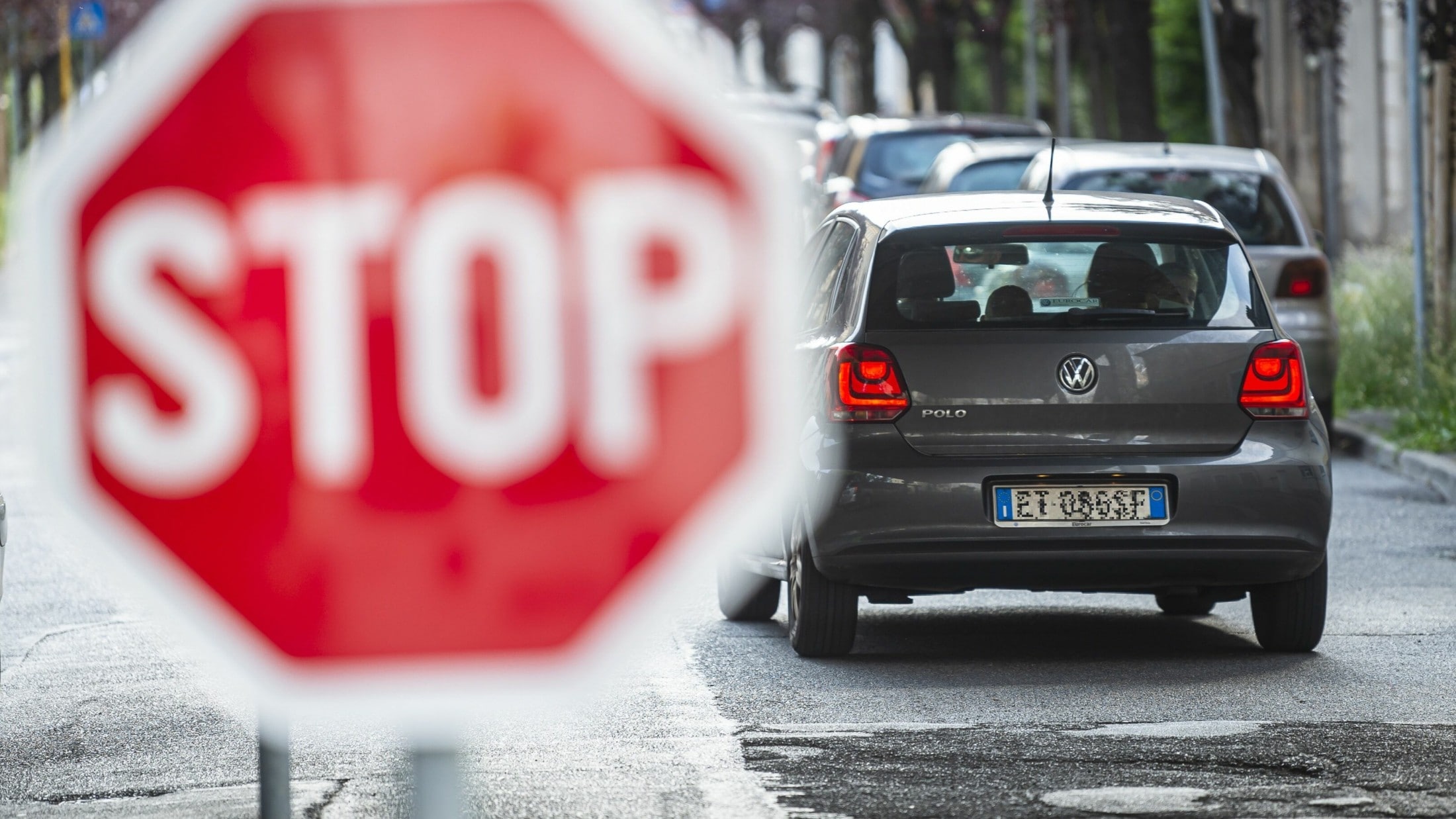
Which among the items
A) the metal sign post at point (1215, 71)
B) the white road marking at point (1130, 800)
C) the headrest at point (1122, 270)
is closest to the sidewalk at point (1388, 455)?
the headrest at point (1122, 270)

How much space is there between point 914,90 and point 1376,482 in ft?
138

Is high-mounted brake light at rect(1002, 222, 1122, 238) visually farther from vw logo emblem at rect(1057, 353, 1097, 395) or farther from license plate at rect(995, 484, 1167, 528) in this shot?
license plate at rect(995, 484, 1167, 528)

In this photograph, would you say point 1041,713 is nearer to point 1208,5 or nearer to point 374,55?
point 374,55

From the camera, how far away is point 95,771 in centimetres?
655

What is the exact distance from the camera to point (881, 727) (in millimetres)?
7027

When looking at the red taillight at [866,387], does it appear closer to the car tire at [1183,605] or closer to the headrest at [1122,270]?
the headrest at [1122,270]

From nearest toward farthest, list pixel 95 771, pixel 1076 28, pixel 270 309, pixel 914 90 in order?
pixel 270 309, pixel 95 771, pixel 1076 28, pixel 914 90

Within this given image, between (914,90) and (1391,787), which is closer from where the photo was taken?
(1391,787)

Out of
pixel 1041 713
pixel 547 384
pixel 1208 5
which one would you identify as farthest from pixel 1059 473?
pixel 1208 5

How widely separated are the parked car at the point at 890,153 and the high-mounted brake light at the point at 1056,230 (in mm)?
13980

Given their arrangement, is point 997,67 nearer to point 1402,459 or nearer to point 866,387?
point 1402,459

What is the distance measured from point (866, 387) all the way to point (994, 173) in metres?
10.7

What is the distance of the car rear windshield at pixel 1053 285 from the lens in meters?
8.34

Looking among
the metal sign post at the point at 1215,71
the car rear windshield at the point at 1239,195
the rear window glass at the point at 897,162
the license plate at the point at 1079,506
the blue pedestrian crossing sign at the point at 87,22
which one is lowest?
the license plate at the point at 1079,506
